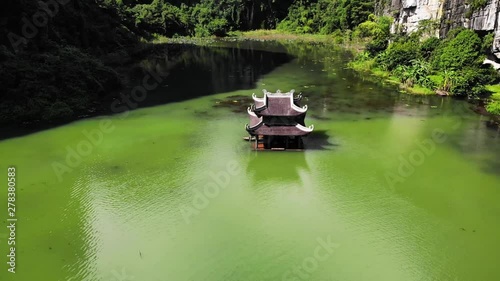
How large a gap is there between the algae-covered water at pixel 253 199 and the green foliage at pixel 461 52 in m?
6.40

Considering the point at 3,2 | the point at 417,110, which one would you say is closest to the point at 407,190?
the point at 417,110

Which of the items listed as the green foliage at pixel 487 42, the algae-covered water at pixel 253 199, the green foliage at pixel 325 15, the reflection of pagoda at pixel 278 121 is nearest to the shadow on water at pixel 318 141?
the algae-covered water at pixel 253 199

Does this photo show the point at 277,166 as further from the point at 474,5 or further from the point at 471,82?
the point at 474,5

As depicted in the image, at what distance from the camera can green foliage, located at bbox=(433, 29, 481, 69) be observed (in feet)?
100

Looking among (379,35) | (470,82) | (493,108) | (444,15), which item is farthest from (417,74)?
(379,35)

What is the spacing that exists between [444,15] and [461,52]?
29.5 feet

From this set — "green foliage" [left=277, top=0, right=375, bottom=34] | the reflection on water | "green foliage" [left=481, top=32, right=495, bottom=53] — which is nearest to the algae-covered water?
the reflection on water

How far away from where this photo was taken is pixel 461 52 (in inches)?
1229

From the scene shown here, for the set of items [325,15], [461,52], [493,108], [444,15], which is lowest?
[493,108]

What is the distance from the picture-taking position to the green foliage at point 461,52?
30.6 m

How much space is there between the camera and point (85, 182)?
53.8 feet

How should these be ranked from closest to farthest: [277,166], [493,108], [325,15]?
1. [277,166]
2. [493,108]
3. [325,15]

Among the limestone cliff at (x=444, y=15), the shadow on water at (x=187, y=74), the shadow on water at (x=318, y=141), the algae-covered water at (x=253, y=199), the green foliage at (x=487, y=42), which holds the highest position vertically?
the limestone cliff at (x=444, y=15)

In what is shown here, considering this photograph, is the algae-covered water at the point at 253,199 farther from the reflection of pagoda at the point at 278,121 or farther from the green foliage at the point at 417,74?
the green foliage at the point at 417,74
